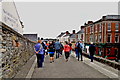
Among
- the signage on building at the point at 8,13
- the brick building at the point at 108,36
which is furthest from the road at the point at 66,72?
the brick building at the point at 108,36

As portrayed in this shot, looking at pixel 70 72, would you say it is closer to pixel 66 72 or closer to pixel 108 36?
pixel 66 72

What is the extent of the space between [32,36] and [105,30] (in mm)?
20572

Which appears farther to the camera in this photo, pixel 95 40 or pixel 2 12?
pixel 95 40

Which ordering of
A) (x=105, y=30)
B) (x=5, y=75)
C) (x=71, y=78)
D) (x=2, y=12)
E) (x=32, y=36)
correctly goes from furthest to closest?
(x=32, y=36) → (x=105, y=30) → (x=71, y=78) → (x=5, y=75) → (x=2, y=12)

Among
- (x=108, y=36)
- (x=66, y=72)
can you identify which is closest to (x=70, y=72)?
(x=66, y=72)

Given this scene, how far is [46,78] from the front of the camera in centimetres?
782

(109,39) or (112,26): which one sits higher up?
(112,26)

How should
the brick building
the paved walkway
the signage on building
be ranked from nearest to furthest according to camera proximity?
the signage on building
the paved walkway
the brick building

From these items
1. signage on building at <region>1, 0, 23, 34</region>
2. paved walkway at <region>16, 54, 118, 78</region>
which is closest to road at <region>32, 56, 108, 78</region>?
paved walkway at <region>16, 54, 118, 78</region>

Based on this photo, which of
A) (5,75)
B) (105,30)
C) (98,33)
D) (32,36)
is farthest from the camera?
(32,36)

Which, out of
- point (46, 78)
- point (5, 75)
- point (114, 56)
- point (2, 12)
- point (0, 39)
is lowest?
point (114, 56)

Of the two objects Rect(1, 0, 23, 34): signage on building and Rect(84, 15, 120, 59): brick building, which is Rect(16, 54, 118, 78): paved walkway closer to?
Rect(1, 0, 23, 34): signage on building

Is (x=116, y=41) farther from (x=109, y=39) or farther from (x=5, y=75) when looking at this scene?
(x=5, y=75)

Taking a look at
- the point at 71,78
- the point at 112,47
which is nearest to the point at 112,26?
the point at 112,47
